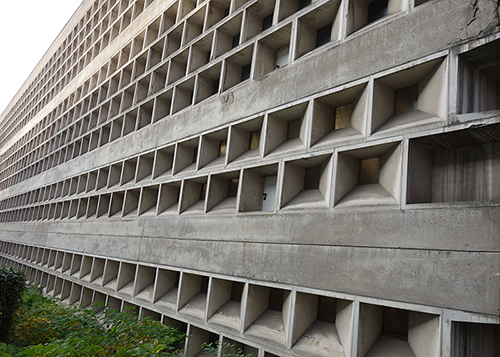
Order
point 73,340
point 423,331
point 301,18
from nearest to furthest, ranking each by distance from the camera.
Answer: point 423,331, point 73,340, point 301,18

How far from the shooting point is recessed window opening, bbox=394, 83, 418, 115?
693 centimetres

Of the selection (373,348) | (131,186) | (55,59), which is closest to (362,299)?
(373,348)

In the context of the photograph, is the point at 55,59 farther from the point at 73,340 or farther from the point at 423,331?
the point at 423,331

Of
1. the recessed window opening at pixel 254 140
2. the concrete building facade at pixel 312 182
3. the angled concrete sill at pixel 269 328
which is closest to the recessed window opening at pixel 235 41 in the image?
the concrete building facade at pixel 312 182

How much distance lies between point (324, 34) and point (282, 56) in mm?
1392

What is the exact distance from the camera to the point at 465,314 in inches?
197

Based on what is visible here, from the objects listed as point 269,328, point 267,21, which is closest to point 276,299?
point 269,328

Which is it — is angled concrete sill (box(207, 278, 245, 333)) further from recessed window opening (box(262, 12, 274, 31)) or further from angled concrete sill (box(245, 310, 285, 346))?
recessed window opening (box(262, 12, 274, 31))

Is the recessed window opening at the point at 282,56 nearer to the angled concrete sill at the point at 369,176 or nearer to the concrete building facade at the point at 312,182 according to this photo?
the concrete building facade at the point at 312,182

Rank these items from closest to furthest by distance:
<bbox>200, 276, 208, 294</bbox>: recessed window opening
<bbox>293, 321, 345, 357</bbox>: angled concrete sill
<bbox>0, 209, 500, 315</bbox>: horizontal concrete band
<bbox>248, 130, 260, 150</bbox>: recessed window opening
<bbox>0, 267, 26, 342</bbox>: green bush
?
1. <bbox>0, 209, 500, 315</bbox>: horizontal concrete band
2. <bbox>293, 321, 345, 357</bbox>: angled concrete sill
3. <bbox>0, 267, 26, 342</bbox>: green bush
4. <bbox>248, 130, 260, 150</bbox>: recessed window opening
5. <bbox>200, 276, 208, 294</bbox>: recessed window opening

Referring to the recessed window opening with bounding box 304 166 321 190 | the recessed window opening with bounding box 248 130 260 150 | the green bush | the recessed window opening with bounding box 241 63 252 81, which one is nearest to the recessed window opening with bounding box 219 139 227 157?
the recessed window opening with bounding box 248 130 260 150

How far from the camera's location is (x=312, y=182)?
841 centimetres

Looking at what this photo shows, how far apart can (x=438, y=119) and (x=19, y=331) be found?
1023 cm

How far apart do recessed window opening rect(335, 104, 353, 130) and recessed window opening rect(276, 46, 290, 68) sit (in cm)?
252
